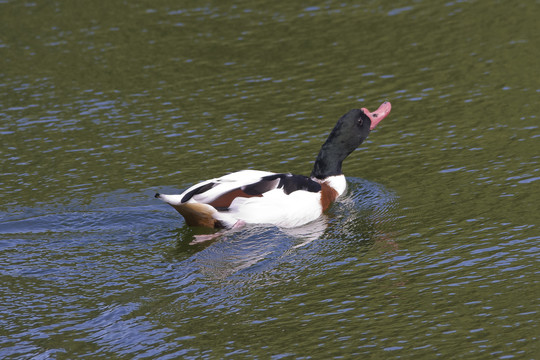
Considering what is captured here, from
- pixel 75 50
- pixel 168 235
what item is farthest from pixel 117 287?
pixel 75 50

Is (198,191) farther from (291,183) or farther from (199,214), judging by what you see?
(291,183)

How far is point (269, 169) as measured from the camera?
12555 mm

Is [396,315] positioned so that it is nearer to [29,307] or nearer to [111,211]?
[29,307]

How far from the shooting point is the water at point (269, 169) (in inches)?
322

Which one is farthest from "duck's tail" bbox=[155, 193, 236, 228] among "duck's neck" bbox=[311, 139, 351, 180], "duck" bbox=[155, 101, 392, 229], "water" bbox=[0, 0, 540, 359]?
"duck's neck" bbox=[311, 139, 351, 180]

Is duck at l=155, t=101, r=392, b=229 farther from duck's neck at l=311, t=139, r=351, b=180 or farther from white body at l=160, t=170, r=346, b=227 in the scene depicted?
duck's neck at l=311, t=139, r=351, b=180

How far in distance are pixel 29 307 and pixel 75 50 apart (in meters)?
10.6

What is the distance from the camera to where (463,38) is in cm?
1709

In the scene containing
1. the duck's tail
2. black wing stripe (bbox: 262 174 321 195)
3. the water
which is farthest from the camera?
black wing stripe (bbox: 262 174 321 195)

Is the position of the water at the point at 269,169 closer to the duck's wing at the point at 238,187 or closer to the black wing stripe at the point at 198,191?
the duck's wing at the point at 238,187

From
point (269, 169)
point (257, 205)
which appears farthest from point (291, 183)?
point (269, 169)

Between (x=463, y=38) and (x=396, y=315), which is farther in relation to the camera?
(x=463, y=38)

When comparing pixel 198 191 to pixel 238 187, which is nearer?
pixel 198 191

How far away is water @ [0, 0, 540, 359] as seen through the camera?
8.17 metres
